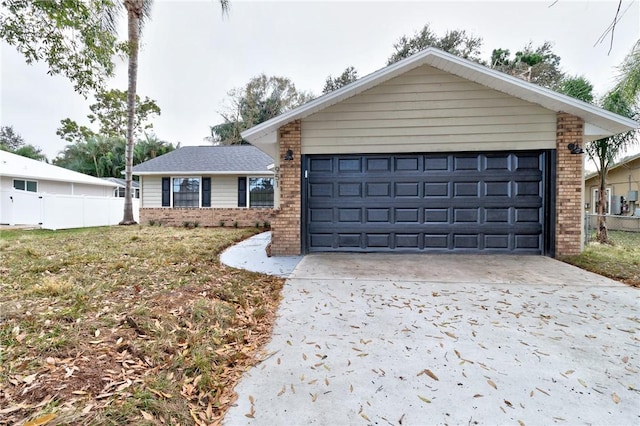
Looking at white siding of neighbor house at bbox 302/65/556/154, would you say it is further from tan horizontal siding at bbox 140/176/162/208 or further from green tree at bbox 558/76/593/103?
tan horizontal siding at bbox 140/176/162/208

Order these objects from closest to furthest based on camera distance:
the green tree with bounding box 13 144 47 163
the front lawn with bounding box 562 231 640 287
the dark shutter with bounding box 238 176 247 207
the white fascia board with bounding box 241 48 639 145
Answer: the front lawn with bounding box 562 231 640 287 < the white fascia board with bounding box 241 48 639 145 < the dark shutter with bounding box 238 176 247 207 < the green tree with bounding box 13 144 47 163

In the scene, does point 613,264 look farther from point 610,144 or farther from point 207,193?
point 207,193

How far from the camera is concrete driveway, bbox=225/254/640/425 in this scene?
1.91 meters

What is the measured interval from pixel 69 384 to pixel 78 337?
2.38 ft

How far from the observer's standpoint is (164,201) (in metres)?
13.8

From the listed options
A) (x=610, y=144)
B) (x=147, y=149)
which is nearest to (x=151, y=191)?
(x=147, y=149)

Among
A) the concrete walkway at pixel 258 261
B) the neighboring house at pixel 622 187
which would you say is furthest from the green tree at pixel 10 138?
the neighboring house at pixel 622 187

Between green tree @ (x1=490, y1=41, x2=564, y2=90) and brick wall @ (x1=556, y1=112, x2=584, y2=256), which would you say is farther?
green tree @ (x1=490, y1=41, x2=564, y2=90)

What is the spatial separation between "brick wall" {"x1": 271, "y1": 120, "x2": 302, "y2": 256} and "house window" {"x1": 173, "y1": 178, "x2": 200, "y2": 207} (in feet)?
28.0

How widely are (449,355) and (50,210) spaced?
586 inches

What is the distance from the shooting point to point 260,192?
1370 cm

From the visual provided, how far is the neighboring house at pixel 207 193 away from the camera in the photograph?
528 inches

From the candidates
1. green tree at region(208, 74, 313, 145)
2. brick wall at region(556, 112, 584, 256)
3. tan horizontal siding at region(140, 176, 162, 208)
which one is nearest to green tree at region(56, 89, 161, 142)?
green tree at region(208, 74, 313, 145)

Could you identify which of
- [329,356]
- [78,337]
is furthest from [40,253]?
[329,356]
